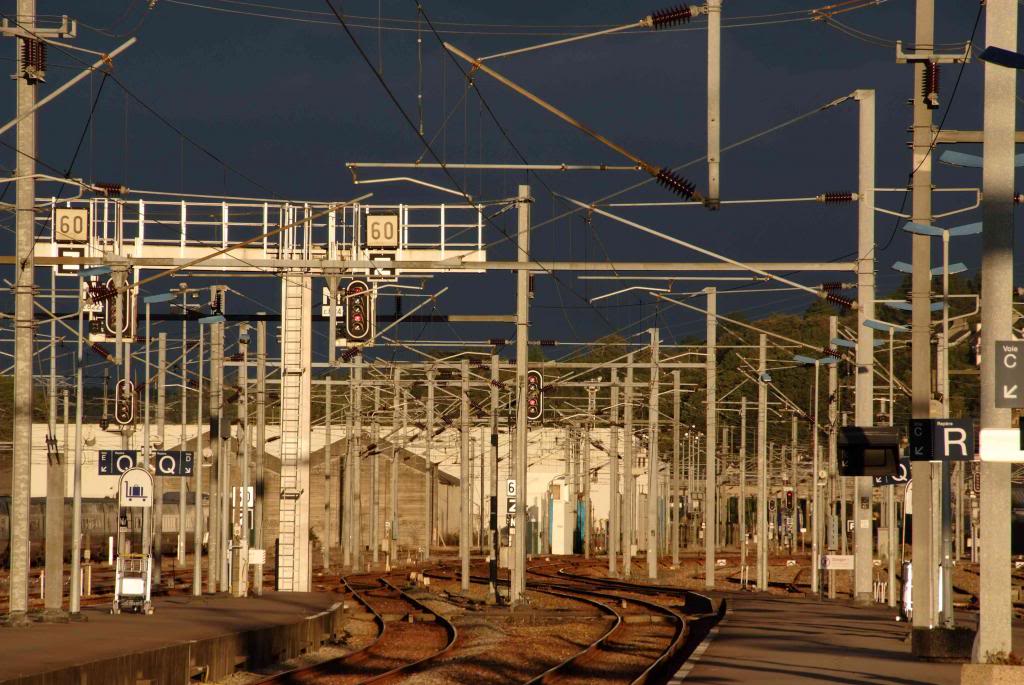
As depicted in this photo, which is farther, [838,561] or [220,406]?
[838,561]

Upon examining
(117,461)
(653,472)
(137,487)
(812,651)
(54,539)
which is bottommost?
(812,651)

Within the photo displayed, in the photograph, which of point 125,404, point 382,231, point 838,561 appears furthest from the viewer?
point 125,404

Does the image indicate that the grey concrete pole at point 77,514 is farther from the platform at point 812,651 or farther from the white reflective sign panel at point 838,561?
the white reflective sign panel at point 838,561

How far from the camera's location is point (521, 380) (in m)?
35.6

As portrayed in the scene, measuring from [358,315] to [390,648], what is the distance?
927 cm

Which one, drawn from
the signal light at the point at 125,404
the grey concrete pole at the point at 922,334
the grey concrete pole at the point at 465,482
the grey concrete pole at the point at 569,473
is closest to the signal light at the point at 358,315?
the signal light at the point at 125,404

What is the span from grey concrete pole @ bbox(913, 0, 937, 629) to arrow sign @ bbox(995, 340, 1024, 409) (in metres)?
5.90

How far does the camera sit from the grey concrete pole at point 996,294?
16.4 m

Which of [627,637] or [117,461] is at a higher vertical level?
[117,461]

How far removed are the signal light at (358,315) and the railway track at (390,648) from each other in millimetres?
6327

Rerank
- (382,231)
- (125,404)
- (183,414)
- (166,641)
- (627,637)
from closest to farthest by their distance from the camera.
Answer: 1. (166,641)
2. (627,637)
3. (382,231)
4. (125,404)
5. (183,414)

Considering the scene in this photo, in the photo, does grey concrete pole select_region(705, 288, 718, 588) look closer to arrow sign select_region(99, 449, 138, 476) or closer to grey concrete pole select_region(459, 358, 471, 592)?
grey concrete pole select_region(459, 358, 471, 592)

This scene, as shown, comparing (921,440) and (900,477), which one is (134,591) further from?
(921,440)

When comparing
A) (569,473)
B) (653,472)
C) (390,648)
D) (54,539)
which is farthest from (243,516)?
(569,473)
